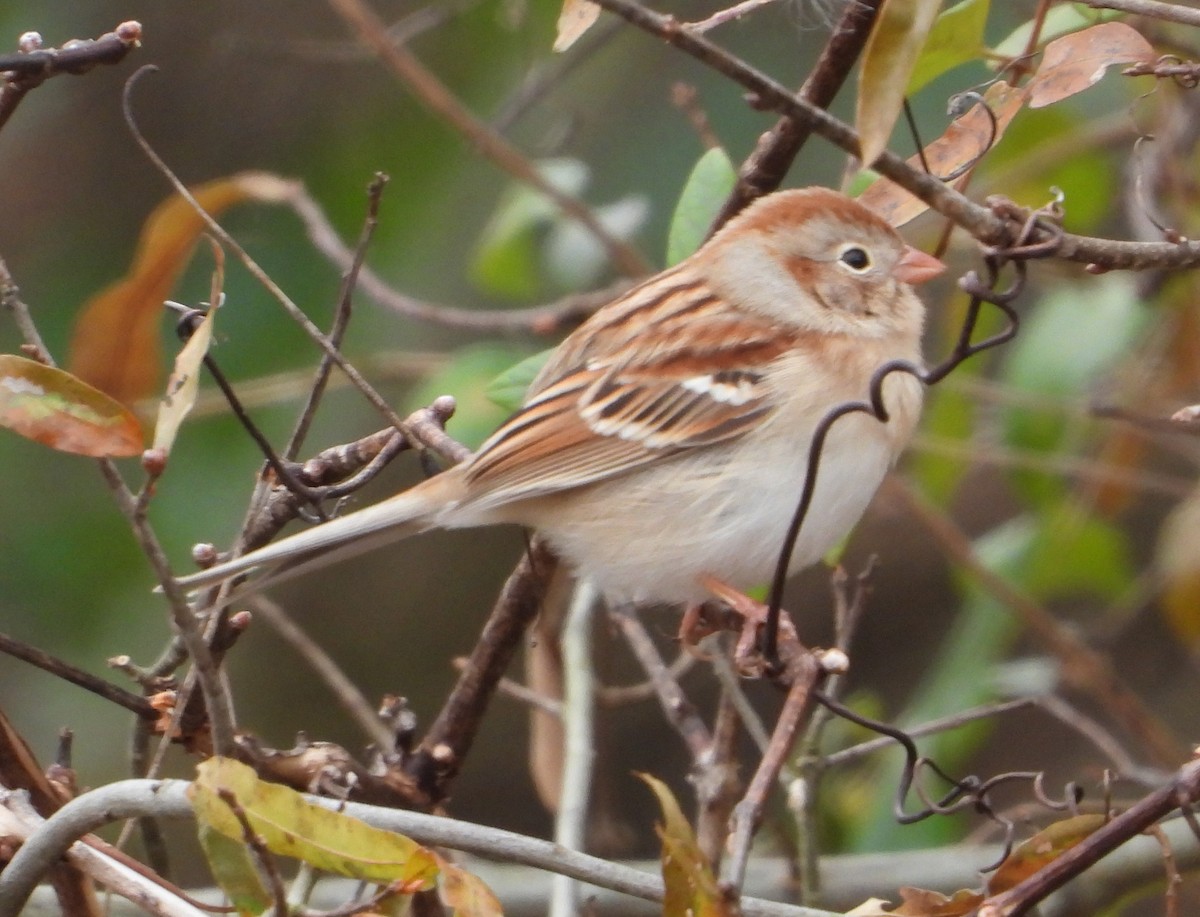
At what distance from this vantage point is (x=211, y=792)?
3.55 ft

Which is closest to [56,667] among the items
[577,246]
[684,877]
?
[684,877]

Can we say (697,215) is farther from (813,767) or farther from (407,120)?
(407,120)

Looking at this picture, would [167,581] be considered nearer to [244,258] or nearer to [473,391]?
[244,258]

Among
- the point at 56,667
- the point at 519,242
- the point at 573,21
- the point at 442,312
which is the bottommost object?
the point at 56,667

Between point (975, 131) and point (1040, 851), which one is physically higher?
point (975, 131)

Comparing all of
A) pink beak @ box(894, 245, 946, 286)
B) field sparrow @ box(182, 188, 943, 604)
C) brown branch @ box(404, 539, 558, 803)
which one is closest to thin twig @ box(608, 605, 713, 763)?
field sparrow @ box(182, 188, 943, 604)

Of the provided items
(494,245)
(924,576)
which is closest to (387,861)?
(494,245)

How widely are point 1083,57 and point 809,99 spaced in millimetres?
399

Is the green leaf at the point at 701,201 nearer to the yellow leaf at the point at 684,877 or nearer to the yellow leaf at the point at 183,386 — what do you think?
the yellow leaf at the point at 183,386

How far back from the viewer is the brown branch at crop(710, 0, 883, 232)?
1763mm

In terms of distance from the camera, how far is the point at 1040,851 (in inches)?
50.7

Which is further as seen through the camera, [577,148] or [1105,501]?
[577,148]

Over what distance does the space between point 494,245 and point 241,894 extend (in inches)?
65.6

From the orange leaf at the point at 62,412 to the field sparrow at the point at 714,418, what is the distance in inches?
29.7
